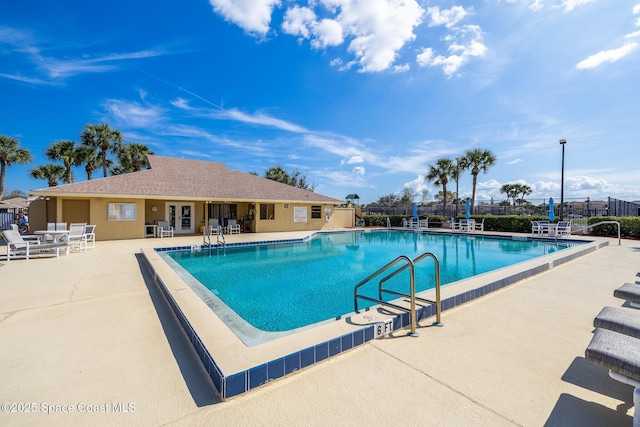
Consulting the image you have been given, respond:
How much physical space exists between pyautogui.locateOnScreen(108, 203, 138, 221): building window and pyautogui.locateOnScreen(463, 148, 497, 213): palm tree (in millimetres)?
24549

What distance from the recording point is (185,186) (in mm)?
15312

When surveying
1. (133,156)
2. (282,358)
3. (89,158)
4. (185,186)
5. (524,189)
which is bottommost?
(282,358)

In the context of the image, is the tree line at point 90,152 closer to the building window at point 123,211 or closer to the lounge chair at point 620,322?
the building window at point 123,211

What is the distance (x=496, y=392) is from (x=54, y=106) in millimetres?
30056

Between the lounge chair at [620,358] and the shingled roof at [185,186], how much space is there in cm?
1498

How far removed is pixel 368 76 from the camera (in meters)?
15.6

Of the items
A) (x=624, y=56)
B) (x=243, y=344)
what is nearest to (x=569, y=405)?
(x=243, y=344)

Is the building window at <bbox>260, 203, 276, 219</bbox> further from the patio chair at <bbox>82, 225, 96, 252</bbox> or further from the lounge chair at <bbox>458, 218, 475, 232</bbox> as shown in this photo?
the lounge chair at <bbox>458, 218, 475, 232</bbox>

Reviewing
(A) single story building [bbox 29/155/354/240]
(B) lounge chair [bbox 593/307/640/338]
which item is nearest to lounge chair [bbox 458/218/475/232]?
(A) single story building [bbox 29/155/354/240]

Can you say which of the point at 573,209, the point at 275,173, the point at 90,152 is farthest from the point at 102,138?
the point at 573,209

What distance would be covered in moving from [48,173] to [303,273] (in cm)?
3403

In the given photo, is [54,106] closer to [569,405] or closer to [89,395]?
[89,395]

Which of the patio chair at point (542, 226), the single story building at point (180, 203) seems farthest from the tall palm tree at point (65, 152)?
the patio chair at point (542, 226)

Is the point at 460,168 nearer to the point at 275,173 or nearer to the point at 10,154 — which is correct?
the point at 275,173
